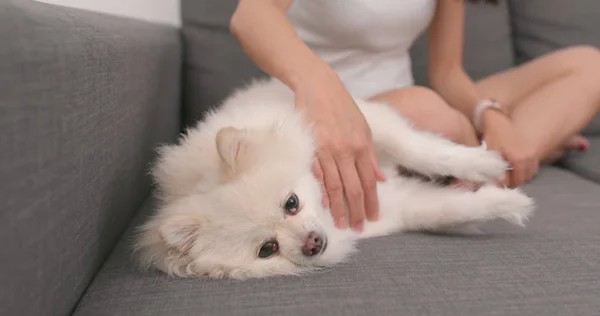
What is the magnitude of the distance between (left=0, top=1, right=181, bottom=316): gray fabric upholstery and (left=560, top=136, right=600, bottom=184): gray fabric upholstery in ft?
5.16

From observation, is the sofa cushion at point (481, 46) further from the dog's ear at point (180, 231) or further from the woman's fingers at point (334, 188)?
the dog's ear at point (180, 231)

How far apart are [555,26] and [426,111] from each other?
1.19 m

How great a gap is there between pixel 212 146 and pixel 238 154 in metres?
0.12

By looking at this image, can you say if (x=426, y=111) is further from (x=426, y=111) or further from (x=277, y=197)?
(x=277, y=197)

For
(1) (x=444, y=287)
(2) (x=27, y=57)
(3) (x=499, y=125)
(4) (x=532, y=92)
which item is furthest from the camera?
(4) (x=532, y=92)

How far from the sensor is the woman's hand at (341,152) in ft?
4.00

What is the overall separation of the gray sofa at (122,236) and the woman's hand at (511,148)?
127 millimetres

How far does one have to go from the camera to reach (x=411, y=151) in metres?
1.35

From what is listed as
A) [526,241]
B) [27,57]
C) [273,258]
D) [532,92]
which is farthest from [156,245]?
[532,92]

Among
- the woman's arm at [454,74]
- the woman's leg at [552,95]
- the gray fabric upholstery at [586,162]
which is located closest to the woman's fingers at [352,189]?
the woman's arm at [454,74]

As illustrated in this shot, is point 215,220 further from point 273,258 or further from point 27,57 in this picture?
point 27,57

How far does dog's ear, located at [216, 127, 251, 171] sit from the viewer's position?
3.53ft

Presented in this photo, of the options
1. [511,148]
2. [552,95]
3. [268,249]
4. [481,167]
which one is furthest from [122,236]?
[552,95]

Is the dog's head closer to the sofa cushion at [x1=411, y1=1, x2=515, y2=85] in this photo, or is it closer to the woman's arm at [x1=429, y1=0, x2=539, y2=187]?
the woman's arm at [x1=429, y1=0, x2=539, y2=187]
